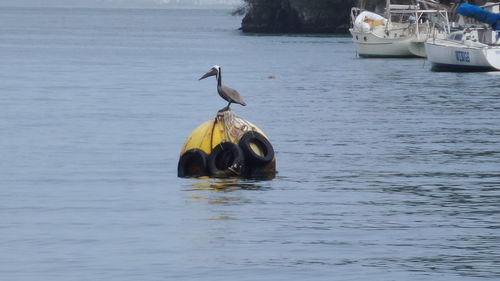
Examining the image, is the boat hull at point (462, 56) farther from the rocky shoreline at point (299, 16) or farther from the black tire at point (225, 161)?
the rocky shoreline at point (299, 16)

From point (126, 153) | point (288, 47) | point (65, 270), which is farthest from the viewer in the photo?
point (288, 47)

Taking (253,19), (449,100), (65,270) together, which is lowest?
(253,19)

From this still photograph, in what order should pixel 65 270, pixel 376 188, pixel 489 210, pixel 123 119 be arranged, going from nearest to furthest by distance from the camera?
pixel 65 270, pixel 489 210, pixel 376 188, pixel 123 119

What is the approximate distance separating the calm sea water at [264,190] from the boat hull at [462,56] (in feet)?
23.9

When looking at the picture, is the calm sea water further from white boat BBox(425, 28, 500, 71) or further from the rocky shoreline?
the rocky shoreline

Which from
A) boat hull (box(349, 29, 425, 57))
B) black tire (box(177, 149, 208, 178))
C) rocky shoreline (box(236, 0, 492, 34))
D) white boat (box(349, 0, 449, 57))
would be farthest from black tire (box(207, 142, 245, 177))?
rocky shoreline (box(236, 0, 492, 34))

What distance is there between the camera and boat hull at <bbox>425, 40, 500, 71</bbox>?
64062 millimetres

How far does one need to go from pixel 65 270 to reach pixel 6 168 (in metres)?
11.7

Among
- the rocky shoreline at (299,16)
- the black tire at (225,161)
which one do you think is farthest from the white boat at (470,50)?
the rocky shoreline at (299,16)

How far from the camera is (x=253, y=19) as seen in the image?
149375mm

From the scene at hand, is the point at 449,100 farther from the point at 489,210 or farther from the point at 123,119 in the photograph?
the point at 489,210

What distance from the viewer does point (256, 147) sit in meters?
27.4

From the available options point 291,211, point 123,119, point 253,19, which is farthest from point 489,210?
point 253,19

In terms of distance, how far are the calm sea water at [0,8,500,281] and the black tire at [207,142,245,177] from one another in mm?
313
